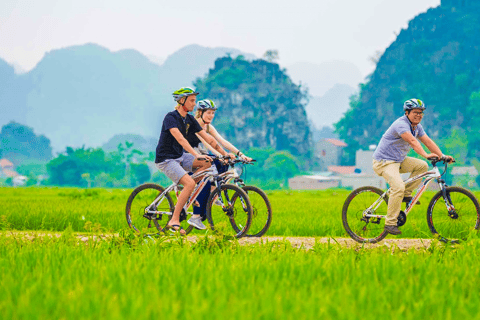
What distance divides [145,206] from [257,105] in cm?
10496

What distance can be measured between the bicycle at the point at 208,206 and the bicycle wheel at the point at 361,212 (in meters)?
1.41

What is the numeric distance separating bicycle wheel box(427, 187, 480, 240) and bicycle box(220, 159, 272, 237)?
2.18 m

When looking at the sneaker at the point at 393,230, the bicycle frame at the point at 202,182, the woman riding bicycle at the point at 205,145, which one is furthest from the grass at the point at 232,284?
the woman riding bicycle at the point at 205,145

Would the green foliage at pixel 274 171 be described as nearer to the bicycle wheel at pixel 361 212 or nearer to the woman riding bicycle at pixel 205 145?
the woman riding bicycle at pixel 205 145

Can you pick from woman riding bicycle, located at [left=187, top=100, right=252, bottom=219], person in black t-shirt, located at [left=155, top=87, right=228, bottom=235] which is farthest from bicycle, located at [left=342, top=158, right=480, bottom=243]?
person in black t-shirt, located at [left=155, top=87, right=228, bottom=235]

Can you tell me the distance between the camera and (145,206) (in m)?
7.33

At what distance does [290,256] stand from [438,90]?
99900 millimetres

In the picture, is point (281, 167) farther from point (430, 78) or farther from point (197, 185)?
point (197, 185)

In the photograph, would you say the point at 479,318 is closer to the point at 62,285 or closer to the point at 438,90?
the point at 62,285

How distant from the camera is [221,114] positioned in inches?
4353

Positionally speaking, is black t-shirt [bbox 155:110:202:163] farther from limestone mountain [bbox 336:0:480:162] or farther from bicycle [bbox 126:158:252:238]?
limestone mountain [bbox 336:0:480:162]

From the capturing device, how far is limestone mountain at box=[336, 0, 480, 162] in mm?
94300

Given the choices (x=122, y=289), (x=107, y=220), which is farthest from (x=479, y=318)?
(x=107, y=220)

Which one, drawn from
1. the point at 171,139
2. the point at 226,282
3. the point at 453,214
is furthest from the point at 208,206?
the point at 226,282
